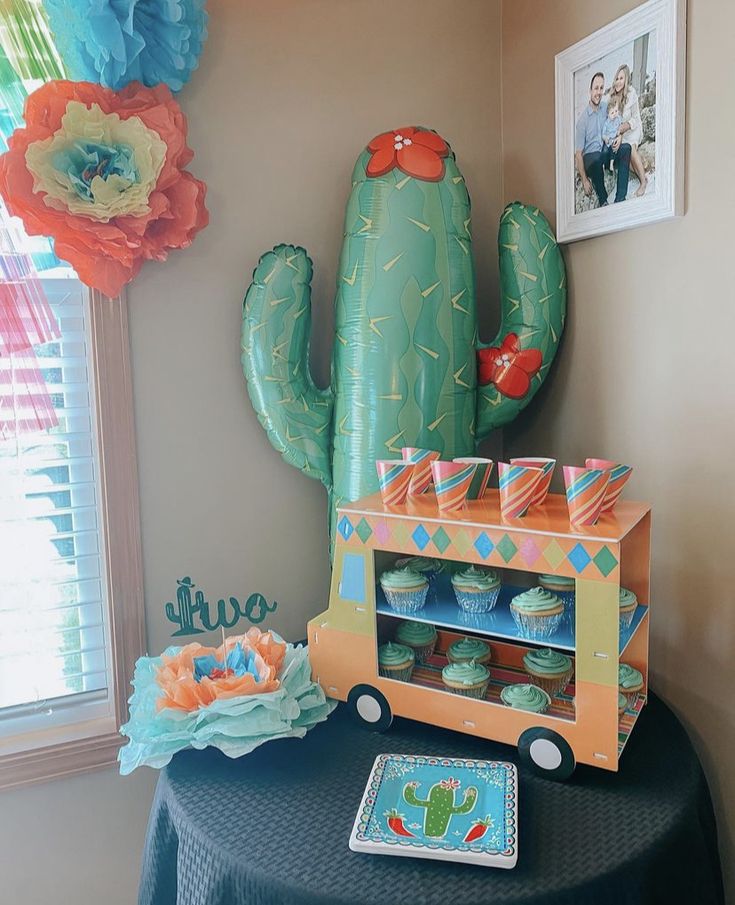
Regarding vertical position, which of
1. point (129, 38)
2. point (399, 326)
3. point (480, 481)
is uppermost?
point (129, 38)

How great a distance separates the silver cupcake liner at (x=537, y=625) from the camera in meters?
0.97

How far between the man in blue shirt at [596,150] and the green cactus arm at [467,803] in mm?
934

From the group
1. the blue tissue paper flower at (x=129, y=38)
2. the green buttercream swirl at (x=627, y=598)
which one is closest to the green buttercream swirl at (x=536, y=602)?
the green buttercream swirl at (x=627, y=598)

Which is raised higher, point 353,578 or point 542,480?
point 542,480

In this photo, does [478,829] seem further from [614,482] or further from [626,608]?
[614,482]

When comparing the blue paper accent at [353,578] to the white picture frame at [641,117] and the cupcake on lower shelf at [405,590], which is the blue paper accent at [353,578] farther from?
the white picture frame at [641,117]

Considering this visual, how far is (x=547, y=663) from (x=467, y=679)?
4.6 inches

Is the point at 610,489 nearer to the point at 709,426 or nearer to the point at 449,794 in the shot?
the point at 709,426

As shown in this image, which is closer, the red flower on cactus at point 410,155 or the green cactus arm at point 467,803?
the green cactus arm at point 467,803

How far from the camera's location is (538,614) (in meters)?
0.97

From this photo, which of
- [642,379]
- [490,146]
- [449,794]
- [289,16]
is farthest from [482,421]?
[289,16]

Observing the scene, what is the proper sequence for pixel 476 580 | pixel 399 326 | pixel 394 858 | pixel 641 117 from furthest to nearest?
pixel 399 326 < pixel 641 117 < pixel 476 580 < pixel 394 858

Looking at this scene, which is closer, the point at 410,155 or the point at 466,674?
the point at 466,674

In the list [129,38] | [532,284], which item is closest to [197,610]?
[532,284]
